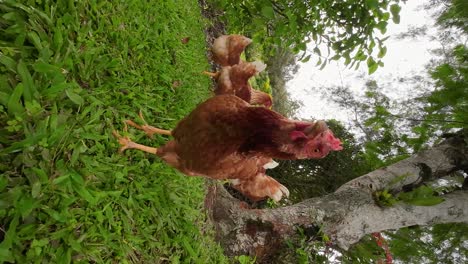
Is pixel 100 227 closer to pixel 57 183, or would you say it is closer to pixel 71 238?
pixel 71 238

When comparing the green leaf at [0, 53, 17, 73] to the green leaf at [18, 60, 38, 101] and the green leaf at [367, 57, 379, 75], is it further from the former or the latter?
the green leaf at [367, 57, 379, 75]

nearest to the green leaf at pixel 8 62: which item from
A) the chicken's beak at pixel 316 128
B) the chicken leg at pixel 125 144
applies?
the chicken leg at pixel 125 144

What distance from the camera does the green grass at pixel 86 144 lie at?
1.57 m

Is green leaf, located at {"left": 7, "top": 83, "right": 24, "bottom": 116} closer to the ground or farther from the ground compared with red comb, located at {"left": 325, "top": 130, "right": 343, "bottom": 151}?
closer to the ground

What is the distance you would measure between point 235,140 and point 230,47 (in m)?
1.84

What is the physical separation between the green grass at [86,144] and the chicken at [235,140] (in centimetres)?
33

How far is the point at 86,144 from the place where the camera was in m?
2.07

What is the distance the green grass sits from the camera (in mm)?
1572

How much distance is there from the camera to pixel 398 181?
4.09 meters

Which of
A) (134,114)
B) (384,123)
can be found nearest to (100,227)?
(134,114)

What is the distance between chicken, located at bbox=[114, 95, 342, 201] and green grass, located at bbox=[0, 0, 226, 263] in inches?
13.1

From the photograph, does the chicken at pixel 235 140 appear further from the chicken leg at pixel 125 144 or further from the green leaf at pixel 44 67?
the green leaf at pixel 44 67

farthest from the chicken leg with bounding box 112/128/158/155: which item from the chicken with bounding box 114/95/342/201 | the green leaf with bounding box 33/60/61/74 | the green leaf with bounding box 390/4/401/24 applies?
the green leaf with bounding box 390/4/401/24

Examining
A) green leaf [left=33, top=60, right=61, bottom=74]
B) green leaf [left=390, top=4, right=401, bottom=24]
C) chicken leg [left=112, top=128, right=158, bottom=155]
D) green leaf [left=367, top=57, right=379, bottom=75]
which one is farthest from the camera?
green leaf [left=367, top=57, right=379, bottom=75]
